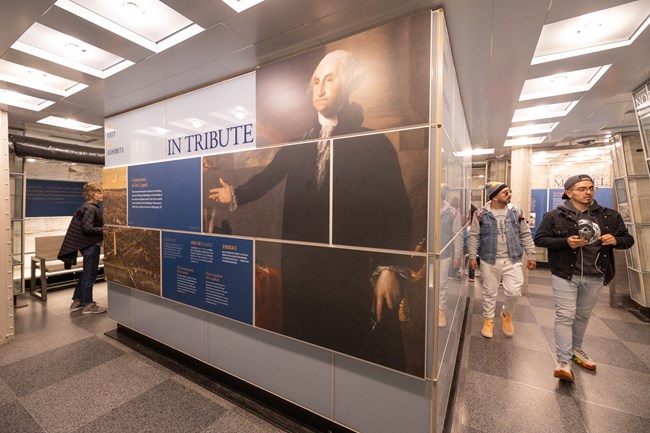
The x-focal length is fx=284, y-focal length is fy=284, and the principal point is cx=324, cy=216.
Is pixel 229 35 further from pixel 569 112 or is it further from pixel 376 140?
pixel 569 112

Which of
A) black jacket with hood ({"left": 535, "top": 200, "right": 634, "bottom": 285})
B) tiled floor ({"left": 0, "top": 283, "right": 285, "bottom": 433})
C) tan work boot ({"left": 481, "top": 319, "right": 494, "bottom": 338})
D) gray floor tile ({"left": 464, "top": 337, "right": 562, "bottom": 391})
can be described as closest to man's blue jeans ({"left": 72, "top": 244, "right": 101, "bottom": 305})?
tiled floor ({"left": 0, "top": 283, "right": 285, "bottom": 433})

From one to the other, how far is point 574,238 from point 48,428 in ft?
14.8

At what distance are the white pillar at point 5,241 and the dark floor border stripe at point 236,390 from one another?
4.28ft

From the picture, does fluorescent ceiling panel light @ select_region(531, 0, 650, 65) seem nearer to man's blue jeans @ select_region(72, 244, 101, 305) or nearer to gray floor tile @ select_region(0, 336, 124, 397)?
gray floor tile @ select_region(0, 336, 124, 397)

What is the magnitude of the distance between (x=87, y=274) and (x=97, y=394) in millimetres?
2777

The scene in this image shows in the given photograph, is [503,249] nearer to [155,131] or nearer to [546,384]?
[546,384]

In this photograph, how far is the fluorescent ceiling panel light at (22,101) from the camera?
3.27 metres

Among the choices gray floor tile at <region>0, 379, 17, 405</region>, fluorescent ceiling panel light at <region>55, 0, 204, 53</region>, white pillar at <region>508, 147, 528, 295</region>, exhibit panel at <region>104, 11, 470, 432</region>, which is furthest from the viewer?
white pillar at <region>508, 147, 528, 295</region>

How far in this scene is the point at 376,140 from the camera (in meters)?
1.78

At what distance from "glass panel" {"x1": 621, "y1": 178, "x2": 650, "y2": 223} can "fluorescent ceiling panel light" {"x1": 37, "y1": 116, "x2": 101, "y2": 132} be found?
839cm

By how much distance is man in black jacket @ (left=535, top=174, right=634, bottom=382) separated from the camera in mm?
2496

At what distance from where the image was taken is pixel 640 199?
169 inches

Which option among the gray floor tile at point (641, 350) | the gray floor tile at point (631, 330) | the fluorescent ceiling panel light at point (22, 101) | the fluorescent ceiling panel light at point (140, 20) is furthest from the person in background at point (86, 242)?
the gray floor tile at point (631, 330)

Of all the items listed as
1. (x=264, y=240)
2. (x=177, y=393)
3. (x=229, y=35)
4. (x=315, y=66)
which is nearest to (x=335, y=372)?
(x=264, y=240)
